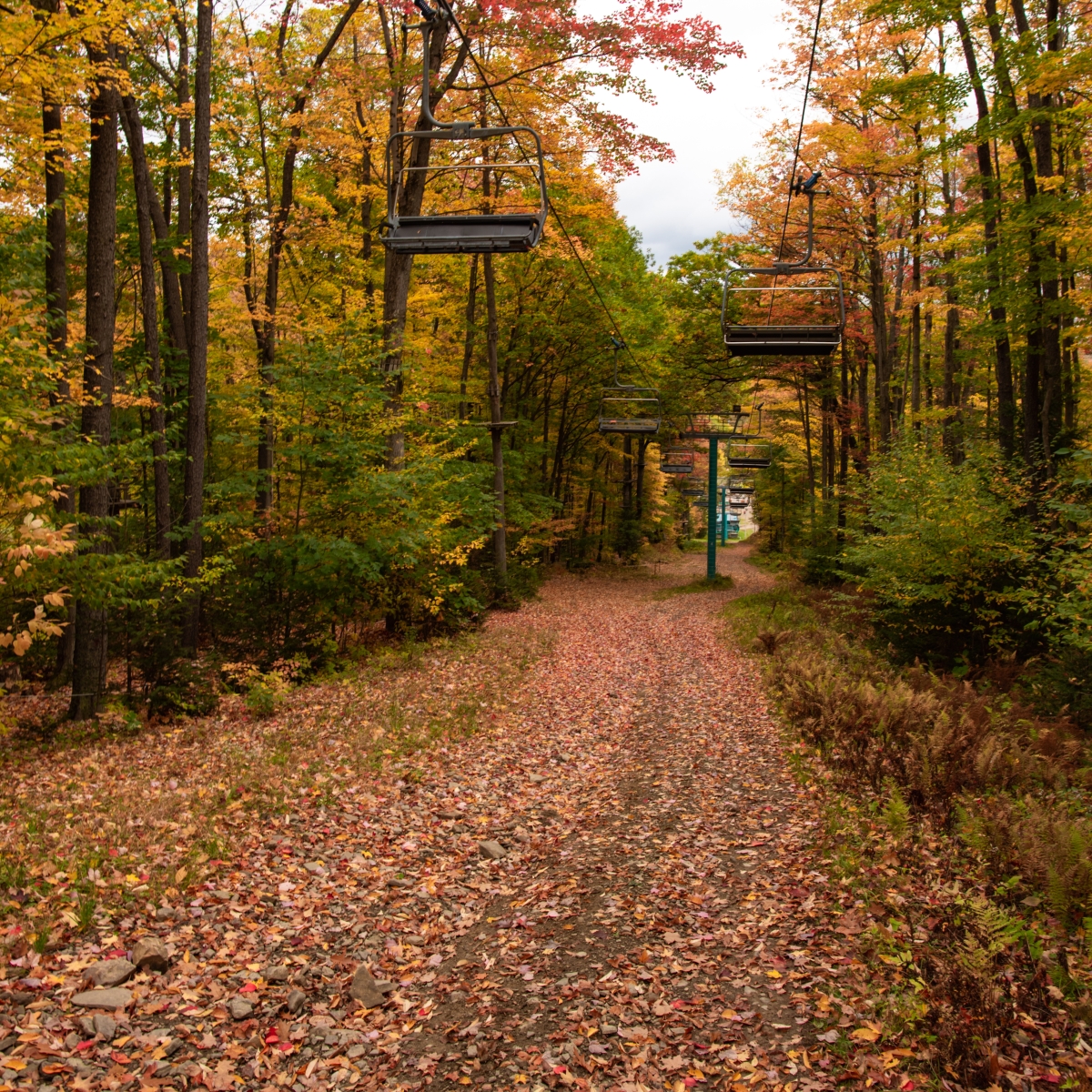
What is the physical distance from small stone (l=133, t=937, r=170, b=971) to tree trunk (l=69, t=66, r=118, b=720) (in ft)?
18.9

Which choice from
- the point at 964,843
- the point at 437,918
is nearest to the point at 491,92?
the point at 437,918

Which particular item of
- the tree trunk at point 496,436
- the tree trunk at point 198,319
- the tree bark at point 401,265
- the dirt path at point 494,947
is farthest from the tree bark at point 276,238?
the dirt path at point 494,947

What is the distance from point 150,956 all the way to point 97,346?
24.8ft

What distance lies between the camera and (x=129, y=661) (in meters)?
10.7

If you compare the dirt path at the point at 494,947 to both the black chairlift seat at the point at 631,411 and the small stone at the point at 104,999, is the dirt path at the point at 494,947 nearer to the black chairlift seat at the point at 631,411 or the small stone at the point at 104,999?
the small stone at the point at 104,999

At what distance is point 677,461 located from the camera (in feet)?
101

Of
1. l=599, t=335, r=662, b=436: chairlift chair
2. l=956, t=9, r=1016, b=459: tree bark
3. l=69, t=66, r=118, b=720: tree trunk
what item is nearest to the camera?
l=69, t=66, r=118, b=720: tree trunk

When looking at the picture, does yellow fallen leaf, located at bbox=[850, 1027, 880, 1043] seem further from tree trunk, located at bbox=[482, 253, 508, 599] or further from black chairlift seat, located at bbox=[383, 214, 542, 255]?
tree trunk, located at bbox=[482, 253, 508, 599]

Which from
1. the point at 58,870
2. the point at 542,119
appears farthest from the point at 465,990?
the point at 542,119

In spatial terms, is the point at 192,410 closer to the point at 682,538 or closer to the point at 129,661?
the point at 129,661

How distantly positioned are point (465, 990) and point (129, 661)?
798 cm

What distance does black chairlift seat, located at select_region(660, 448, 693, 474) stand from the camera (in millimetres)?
29703

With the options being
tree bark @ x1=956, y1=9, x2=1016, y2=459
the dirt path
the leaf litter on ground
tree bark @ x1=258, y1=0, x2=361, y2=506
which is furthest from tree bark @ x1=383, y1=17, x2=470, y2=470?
tree bark @ x1=956, y1=9, x2=1016, y2=459

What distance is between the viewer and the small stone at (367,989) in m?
4.59
